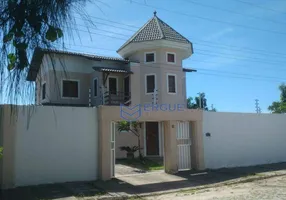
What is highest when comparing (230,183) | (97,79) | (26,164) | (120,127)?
(97,79)

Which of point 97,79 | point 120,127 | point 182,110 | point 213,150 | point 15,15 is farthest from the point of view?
point 97,79

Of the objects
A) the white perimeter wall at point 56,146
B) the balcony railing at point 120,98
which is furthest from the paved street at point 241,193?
the balcony railing at point 120,98

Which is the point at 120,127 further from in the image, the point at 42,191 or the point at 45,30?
the point at 45,30

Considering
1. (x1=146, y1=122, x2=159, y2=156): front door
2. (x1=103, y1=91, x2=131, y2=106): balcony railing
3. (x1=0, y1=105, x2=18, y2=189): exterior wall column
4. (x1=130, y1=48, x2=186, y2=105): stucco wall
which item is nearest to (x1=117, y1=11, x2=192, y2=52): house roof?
(x1=130, y1=48, x2=186, y2=105): stucco wall

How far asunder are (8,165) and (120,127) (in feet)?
30.0

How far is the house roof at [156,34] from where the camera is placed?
866 inches

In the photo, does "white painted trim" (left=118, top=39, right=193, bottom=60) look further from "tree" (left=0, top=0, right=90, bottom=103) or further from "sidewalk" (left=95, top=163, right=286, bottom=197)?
"tree" (left=0, top=0, right=90, bottom=103)

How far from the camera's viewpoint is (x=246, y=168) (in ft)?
46.6

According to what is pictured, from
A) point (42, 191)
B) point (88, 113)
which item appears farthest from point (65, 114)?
point (42, 191)

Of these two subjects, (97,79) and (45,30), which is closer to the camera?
(45,30)

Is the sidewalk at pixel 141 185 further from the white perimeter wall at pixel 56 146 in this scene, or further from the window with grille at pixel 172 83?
the window with grille at pixel 172 83

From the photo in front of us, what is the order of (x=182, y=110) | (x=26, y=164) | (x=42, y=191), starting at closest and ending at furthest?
(x=42, y=191) < (x=26, y=164) < (x=182, y=110)

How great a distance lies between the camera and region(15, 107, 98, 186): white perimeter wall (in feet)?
32.0

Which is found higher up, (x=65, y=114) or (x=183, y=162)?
(x=65, y=114)
